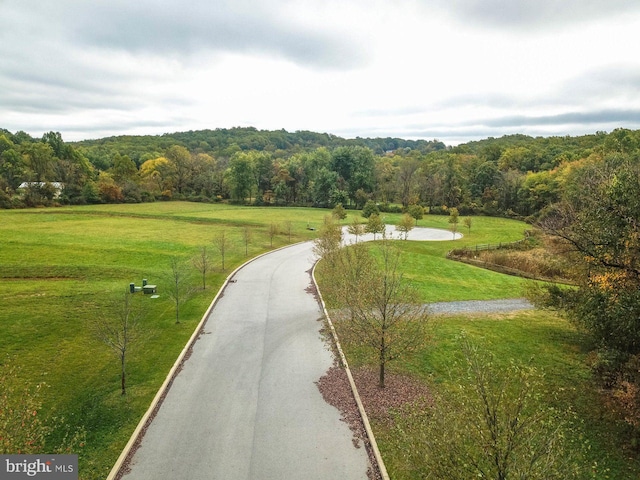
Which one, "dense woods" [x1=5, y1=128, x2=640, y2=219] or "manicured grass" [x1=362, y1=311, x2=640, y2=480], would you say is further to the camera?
"dense woods" [x1=5, y1=128, x2=640, y2=219]

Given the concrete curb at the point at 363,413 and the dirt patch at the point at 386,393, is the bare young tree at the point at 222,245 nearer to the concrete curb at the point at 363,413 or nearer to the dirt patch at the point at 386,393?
the concrete curb at the point at 363,413

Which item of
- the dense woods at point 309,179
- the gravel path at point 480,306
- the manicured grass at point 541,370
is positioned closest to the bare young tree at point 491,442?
the manicured grass at point 541,370

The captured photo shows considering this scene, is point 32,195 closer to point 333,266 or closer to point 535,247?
point 333,266

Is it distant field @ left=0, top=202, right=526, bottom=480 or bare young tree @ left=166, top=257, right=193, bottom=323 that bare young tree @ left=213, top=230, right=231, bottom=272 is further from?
bare young tree @ left=166, top=257, right=193, bottom=323

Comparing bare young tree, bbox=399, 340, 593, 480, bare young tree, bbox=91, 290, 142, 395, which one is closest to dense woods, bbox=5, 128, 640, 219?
bare young tree, bbox=91, 290, 142, 395

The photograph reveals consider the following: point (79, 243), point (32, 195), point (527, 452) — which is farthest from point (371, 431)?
point (32, 195)

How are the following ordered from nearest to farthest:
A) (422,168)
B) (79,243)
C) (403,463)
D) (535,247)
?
1. (403,463)
2. (79,243)
3. (535,247)
4. (422,168)

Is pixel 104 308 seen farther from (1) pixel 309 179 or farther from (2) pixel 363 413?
(1) pixel 309 179
